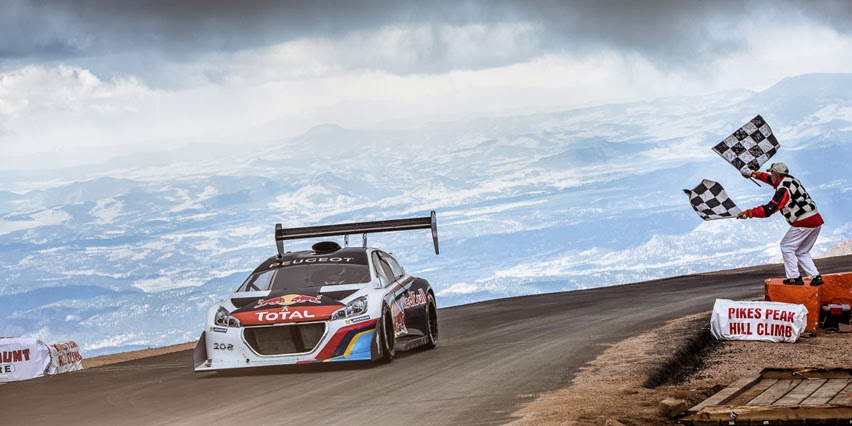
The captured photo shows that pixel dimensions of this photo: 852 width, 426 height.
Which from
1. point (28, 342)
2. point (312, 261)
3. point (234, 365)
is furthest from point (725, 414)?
point (28, 342)

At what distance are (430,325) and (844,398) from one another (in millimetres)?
8535

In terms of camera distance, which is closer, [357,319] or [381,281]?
[357,319]

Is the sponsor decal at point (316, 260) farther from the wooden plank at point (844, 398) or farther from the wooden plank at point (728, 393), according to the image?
the wooden plank at point (844, 398)

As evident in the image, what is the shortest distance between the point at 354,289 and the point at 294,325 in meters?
0.97

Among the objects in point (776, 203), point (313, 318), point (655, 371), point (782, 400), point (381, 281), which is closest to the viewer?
point (782, 400)

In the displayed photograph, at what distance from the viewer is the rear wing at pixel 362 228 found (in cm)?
1652

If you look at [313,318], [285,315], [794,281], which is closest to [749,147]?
[794,281]

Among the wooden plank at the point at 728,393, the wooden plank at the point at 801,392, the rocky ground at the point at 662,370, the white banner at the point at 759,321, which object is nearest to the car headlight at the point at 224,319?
the rocky ground at the point at 662,370

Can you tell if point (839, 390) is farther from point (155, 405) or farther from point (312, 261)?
point (312, 261)

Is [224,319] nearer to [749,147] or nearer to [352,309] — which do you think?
[352,309]

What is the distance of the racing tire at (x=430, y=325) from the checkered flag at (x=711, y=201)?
414 centimetres

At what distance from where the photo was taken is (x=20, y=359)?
17.6 meters

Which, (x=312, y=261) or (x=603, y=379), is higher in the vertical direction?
(x=312, y=261)

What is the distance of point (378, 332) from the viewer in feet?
45.9
